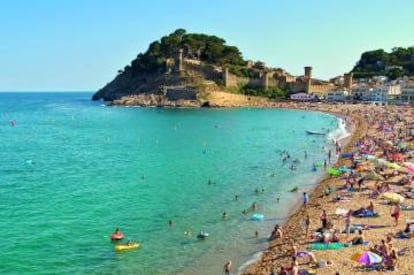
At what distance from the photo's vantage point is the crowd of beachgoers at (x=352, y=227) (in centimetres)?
1644

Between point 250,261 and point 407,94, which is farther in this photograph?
point 407,94

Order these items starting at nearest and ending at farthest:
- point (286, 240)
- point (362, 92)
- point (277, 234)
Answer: point (286, 240) < point (277, 234) < point (362, 92)

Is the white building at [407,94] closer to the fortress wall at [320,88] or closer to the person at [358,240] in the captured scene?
the fortress wall at [320,88]

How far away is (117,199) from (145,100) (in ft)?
291

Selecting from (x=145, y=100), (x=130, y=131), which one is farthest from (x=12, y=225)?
(x=145, y=100)

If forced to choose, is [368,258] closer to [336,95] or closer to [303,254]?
[303,254]

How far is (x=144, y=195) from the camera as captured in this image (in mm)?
29188

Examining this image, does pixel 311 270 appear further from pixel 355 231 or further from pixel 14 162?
pixel 14 162

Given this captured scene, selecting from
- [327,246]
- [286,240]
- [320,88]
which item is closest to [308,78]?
[320,88]

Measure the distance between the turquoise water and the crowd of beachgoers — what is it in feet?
4.27

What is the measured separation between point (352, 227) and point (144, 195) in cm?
1284

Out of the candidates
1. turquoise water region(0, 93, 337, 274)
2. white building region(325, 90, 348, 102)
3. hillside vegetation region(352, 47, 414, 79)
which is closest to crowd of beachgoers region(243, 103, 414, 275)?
turquoise water region(0, 93, 337, 274)

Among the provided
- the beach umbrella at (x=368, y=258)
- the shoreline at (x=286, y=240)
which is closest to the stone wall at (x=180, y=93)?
the shoreline at (x=286, y=240)

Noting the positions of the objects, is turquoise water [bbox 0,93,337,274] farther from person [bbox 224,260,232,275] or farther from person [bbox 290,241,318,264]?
person [bbox 290,241,318,264]
